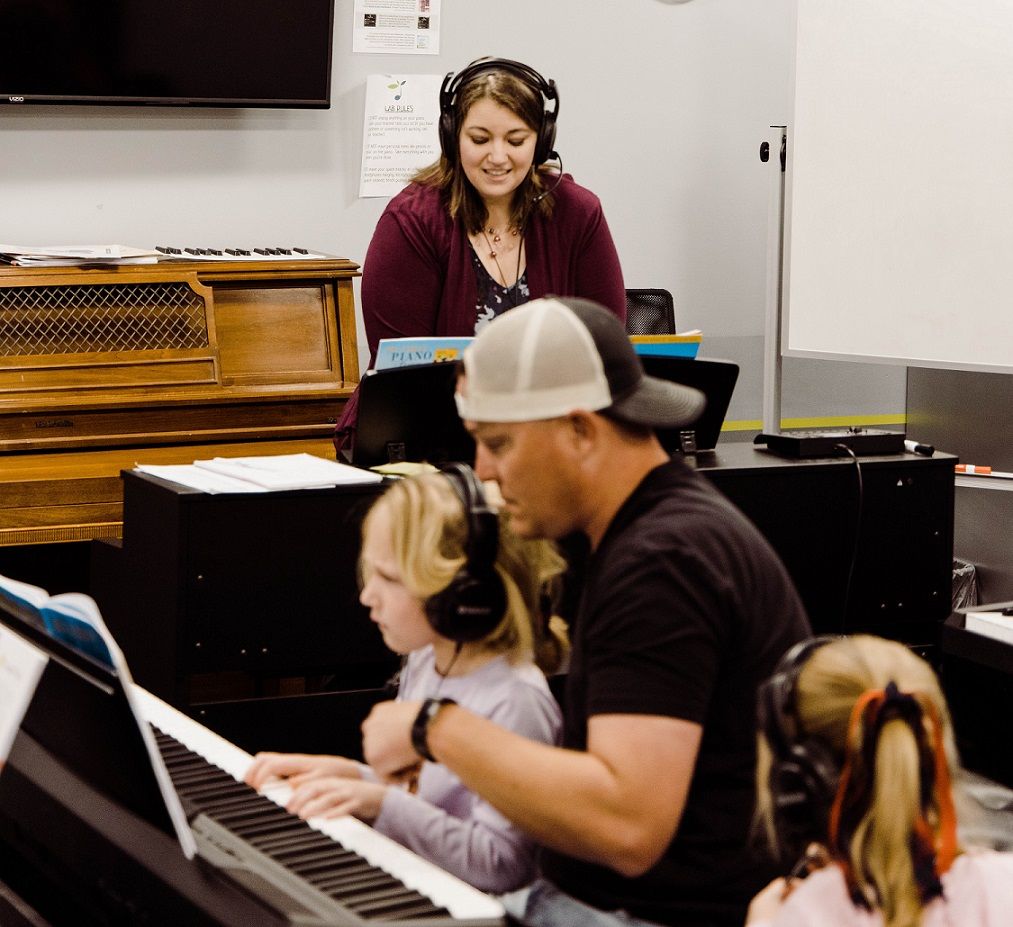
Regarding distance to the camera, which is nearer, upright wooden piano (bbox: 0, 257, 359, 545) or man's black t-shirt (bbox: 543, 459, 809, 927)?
man's black t-shirt (bbox: 543, 459, 809, 927)

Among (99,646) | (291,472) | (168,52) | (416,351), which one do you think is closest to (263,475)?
(291,472)

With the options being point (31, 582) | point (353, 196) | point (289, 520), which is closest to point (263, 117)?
point (353, 196)

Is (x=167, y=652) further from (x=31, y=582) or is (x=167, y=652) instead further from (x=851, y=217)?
(x=851, y=217)

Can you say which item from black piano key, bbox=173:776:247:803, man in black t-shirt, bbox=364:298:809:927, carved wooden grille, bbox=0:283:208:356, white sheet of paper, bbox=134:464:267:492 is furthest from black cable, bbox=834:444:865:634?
carved wooden grille, bbox=0:283:208:356

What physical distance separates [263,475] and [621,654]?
138cm

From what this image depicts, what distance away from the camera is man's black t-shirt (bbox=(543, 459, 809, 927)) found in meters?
1.42

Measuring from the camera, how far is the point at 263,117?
15.8 ft

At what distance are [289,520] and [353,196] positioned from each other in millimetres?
2519

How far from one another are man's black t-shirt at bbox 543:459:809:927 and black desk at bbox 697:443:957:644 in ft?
4.71

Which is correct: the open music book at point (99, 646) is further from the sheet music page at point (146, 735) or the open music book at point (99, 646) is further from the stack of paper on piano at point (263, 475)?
the stack of paper on piano at point (263, 475)

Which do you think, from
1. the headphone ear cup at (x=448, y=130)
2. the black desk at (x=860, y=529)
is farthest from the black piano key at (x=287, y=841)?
the headphone ear cup at (x=448, y=130)

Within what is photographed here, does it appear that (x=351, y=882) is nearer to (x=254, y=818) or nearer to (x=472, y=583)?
(x=254, y=818)

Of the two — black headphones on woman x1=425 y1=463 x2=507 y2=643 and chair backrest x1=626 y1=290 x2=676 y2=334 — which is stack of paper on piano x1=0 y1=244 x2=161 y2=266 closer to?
chair backrest x1=626 y1=290 x2=676 y2=334

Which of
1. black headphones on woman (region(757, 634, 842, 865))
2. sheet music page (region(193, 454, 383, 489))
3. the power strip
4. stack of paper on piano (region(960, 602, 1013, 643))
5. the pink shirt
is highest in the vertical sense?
the power strip
